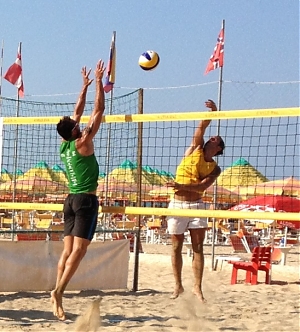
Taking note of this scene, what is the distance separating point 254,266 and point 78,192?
4439mm

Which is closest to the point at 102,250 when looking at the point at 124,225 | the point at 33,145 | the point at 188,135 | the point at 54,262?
the point at 54,262

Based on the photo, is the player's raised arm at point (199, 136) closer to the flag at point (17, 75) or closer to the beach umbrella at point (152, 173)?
the beach umbrella at point (152, 173)

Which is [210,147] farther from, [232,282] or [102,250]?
[232,282]

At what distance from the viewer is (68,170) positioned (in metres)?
6.18

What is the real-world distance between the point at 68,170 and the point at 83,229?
531 millimetres

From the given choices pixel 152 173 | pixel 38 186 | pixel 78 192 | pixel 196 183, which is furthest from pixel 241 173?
pixel 78 192

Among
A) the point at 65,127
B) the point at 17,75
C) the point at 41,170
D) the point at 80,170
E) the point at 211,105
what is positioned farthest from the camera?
the point at 17,75

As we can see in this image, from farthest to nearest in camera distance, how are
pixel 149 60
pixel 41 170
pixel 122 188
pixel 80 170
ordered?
pixel 122 188
pixel 41 170
pixel 149 60
pixel 80 170

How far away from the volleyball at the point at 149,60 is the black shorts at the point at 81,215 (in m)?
2.25

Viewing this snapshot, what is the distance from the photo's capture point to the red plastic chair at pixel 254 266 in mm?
9867

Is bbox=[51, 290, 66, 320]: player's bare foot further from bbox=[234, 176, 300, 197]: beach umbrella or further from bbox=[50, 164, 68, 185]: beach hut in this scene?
bbox=[50, 164, 68, 185]: beach hut

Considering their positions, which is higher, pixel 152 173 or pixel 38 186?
pixel 152 173

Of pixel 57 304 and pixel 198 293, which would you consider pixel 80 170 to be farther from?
pixel 198 293

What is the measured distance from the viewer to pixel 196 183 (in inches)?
277
